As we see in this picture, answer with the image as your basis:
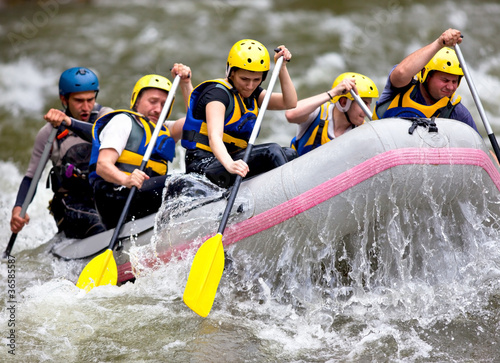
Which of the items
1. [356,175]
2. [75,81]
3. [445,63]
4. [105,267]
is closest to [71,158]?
[75,81]

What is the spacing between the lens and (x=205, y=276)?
3.91m

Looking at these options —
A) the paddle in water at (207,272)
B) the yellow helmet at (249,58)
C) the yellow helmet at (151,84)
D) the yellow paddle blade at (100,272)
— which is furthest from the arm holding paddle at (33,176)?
the paddle in water at (207,272)

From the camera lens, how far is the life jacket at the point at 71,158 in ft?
17.1

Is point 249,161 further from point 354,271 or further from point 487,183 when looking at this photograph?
point 487,183

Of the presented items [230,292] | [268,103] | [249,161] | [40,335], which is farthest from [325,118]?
[40,335]


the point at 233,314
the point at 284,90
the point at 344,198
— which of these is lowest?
the point at 233,314

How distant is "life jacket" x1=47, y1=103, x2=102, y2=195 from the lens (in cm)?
522

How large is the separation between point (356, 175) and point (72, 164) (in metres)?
2.44

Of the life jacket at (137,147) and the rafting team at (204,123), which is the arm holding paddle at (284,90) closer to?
the rafting team at (204,123)

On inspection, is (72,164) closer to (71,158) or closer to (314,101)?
(71,158)

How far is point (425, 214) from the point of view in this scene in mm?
4059

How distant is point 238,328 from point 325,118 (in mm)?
1771

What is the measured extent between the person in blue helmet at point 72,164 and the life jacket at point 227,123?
3.63 ft

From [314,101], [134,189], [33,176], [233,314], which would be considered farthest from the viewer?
[33,176]
